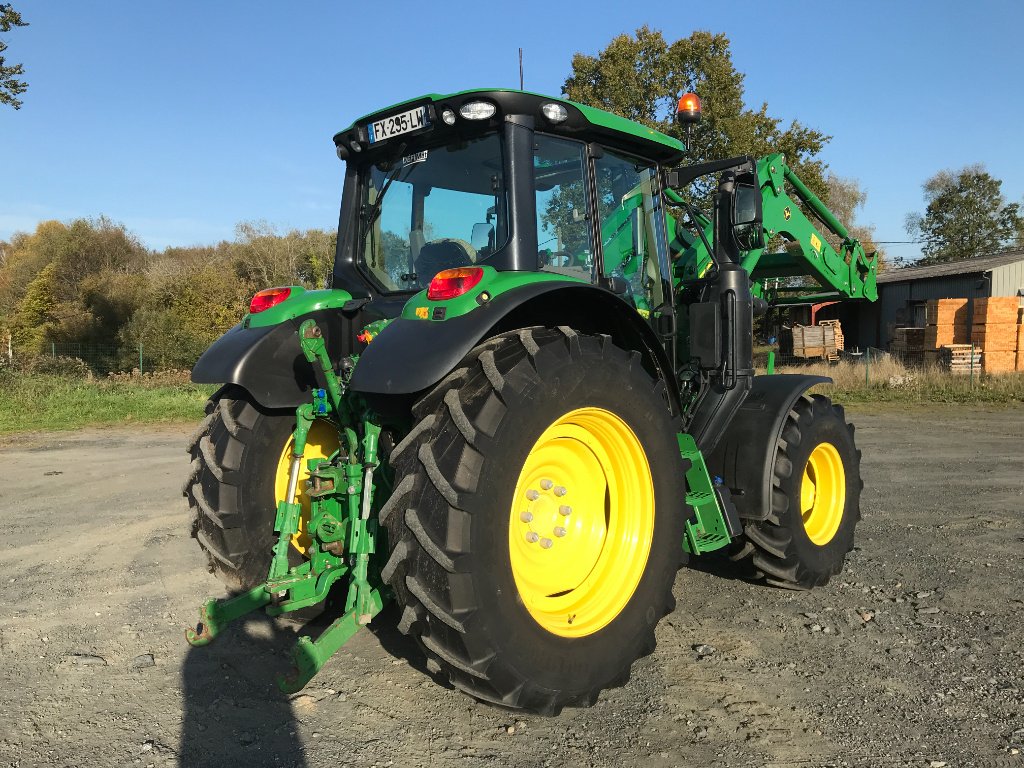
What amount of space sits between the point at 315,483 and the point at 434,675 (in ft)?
3.70

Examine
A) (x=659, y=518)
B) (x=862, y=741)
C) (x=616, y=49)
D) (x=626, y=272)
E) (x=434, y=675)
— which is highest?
(x=616, y=49)

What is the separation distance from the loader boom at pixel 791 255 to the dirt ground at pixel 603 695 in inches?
72.3

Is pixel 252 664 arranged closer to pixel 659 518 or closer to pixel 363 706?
pixel 363 706

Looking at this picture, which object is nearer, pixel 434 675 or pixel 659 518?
pixel 434 675

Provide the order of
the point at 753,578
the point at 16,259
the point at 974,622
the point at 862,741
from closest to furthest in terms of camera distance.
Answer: the point at 862,741, the point at 974,622, the point at 753,578, the point at 16,259

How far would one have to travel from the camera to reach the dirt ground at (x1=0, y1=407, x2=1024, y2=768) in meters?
2.56

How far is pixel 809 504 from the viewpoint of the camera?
14.7 ft

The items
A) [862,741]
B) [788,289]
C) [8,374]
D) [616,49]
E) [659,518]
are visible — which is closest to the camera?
[862,741]

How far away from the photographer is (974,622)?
3611mm

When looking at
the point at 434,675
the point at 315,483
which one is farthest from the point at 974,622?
the point at 315,483

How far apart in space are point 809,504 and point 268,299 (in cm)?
332

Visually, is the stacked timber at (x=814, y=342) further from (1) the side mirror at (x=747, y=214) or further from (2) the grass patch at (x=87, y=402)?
(1) the side mirror at (x=747, y=214)

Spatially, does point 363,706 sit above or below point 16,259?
below

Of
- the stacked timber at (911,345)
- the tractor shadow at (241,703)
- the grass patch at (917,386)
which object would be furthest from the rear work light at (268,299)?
the stacked timber at (911,345)
